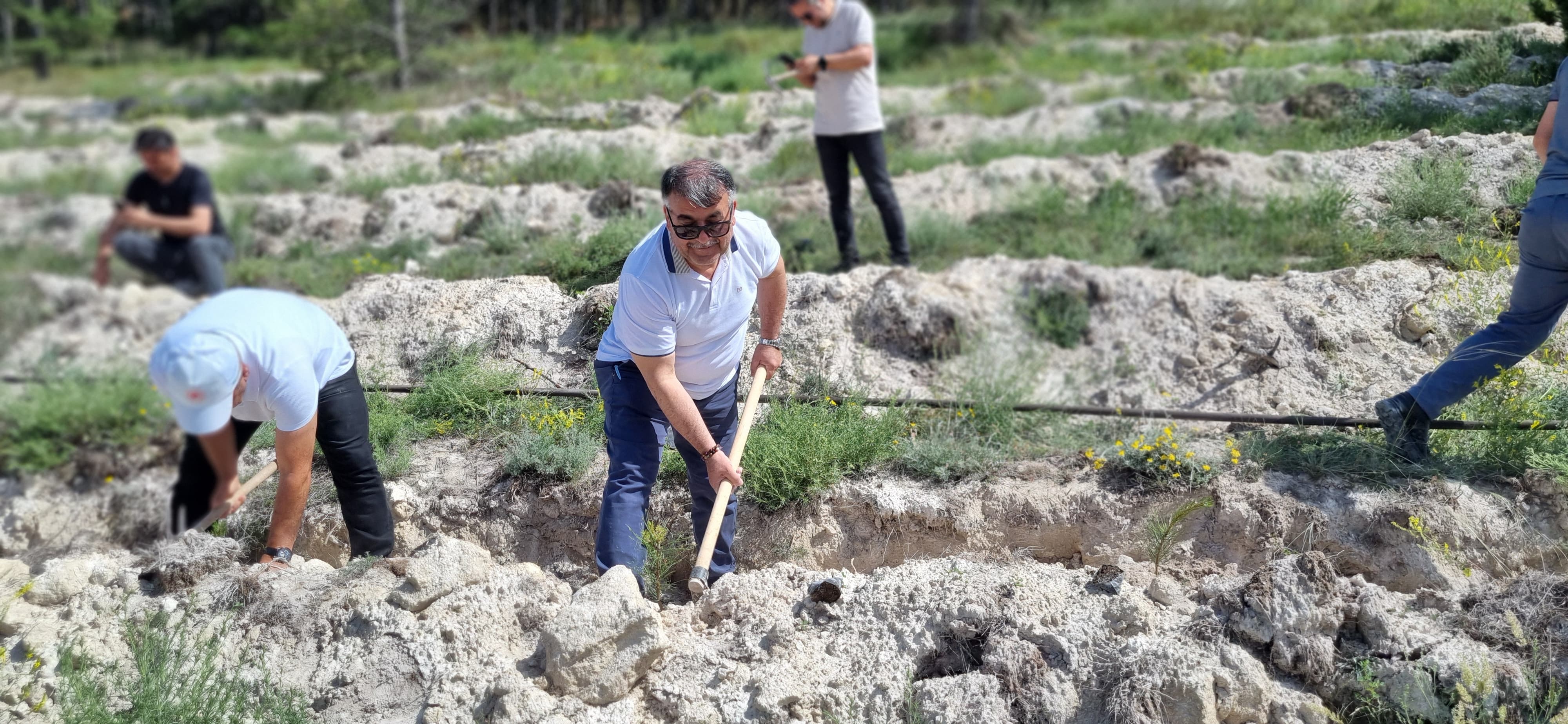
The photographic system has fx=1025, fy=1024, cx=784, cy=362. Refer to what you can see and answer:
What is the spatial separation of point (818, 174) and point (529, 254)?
8.55 feet

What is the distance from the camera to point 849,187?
5922 millimetres

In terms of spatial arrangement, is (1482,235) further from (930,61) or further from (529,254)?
(930,61)

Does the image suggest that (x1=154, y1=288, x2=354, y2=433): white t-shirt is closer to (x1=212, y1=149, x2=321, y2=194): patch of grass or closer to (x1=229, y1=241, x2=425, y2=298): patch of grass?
(x1=229, y1=241, x2=425, y2=298): patch of grass

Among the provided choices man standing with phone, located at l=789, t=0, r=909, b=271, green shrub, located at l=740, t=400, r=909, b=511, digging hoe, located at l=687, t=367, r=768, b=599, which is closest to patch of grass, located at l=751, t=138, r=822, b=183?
man standing with phone, located at l=789, t=0, r=909, b=271

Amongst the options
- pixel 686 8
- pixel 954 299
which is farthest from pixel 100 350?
pixel 686 8

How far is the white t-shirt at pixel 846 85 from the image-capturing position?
5695 mm

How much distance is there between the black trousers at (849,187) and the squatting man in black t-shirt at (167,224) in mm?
3851

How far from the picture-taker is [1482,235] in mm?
4008

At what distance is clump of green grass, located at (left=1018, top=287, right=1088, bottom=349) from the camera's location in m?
5.64

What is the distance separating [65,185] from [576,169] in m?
7.36

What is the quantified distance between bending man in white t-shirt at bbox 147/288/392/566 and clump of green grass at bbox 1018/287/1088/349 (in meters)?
3.50

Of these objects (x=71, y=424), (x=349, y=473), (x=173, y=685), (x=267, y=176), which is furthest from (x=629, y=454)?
(x=267, y=176)

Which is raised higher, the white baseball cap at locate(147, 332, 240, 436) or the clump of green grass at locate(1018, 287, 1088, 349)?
the white baseball cap at locate(147, 332, 240, 436)

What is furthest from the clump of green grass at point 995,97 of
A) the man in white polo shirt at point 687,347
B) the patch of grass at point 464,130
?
the man in white polo shirt at point 687,347
